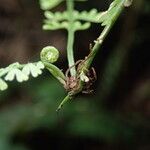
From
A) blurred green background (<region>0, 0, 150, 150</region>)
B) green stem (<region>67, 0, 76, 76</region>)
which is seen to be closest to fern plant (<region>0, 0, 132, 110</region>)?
green stem (<region>67, 0, 76, 76</region>)

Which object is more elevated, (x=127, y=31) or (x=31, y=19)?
(x=31, y=19)

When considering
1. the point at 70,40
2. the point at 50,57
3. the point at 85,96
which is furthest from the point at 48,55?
the point at 85,96

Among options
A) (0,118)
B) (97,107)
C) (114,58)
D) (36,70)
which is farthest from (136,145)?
A: (36,70)

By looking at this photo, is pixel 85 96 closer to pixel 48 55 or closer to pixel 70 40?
pixel 70 40

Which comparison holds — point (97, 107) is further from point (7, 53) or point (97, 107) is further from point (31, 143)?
point (7, 53)

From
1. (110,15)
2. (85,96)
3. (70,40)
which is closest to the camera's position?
(110,15)

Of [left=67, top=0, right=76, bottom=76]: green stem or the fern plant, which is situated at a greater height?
[left=67, top=0, right=76, bottom=76]: green stem

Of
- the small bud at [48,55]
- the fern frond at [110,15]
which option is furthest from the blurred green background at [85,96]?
the fern frond at [110,15]

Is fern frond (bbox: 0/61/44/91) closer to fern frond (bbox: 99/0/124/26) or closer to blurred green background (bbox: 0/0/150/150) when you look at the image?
fern frond (bbox: 99/0/124/26)
